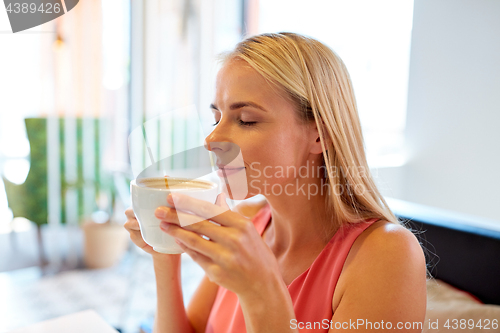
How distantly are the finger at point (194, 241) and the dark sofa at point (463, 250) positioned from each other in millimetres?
912

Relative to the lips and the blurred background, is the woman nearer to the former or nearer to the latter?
the lips

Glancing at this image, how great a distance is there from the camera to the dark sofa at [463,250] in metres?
1.13

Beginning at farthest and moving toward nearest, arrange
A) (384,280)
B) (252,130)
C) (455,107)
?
1. (455,107)
2. (252,130)
3. (384,280)

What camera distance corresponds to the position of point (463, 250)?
1.21 m

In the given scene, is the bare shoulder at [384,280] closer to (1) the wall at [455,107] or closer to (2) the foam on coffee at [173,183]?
(2) the foam on coffee at [173,183]

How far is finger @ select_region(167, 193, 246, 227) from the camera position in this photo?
57cm

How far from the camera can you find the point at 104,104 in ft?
12.5

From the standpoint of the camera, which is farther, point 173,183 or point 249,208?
point 249,208

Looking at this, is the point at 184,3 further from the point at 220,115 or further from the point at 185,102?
the point at 220,115

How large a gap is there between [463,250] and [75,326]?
1111 mm

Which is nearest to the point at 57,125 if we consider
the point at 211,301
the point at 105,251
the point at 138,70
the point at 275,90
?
the point at 138,70

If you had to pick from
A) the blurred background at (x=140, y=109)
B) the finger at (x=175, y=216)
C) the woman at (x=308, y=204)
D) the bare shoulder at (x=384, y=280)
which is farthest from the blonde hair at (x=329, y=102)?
the blurred background at (x=140, y=109)

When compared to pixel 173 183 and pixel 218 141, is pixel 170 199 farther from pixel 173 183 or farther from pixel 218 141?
pixel 218 141

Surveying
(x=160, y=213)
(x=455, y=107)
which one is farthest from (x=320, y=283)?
(x=455, y=107)
